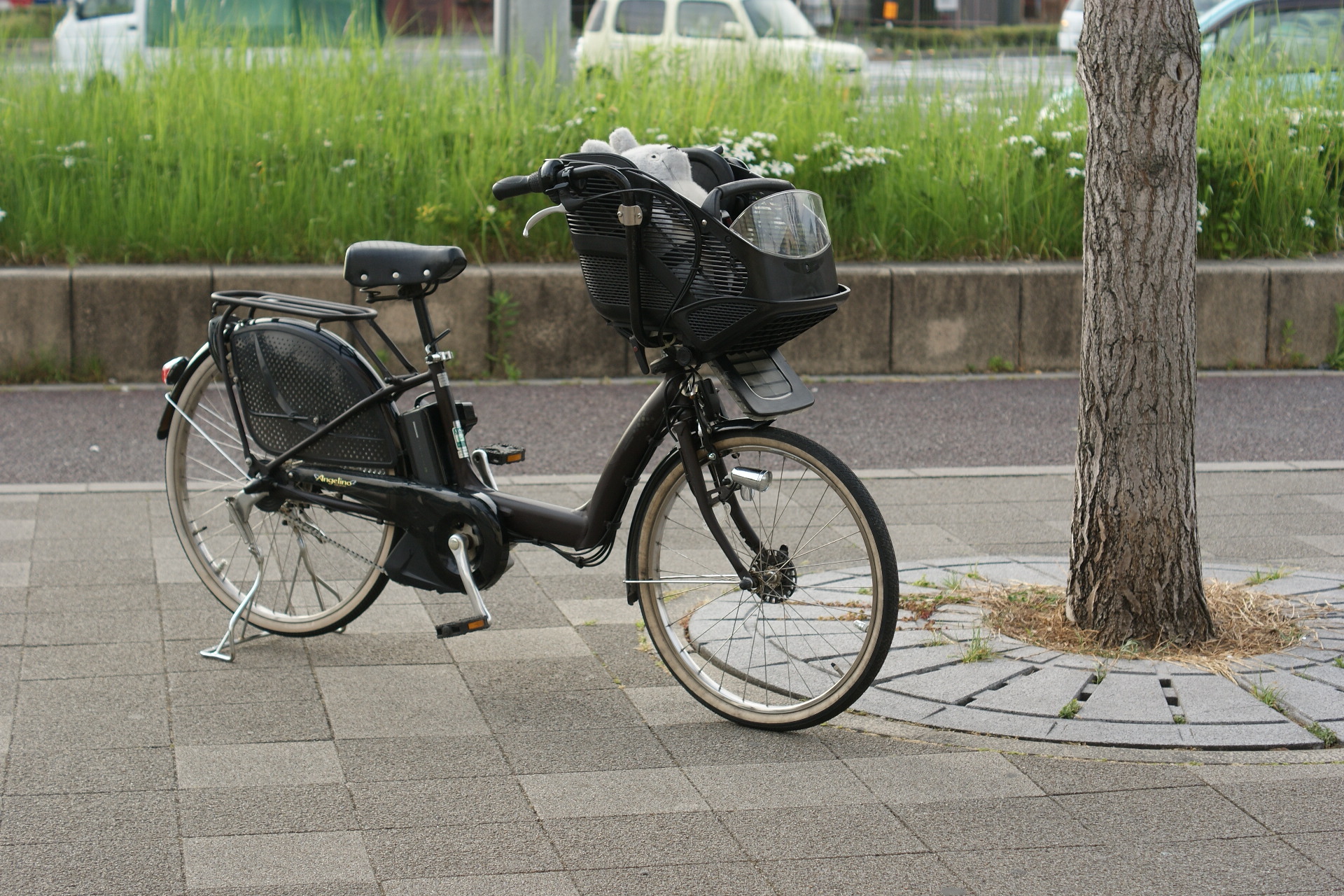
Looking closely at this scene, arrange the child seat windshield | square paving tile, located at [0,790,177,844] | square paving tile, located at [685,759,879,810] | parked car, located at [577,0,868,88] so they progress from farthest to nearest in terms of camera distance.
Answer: the child seat windshield < parked car, located at [577,0,868,88] < square paving tile, located at [685,759,879,810] < square paving tile, located at [0,790,177,844]

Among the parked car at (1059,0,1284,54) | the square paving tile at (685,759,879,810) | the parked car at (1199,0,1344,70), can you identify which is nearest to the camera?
the square paving tile at (685,759,879,810)

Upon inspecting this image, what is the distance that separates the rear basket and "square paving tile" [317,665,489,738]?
1053 millimetres

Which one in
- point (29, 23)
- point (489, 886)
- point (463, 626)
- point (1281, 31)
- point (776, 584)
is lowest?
point (489, 886)

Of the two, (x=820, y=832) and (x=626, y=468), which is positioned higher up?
(x=626, y=468)

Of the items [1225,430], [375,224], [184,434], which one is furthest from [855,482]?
[375,224]

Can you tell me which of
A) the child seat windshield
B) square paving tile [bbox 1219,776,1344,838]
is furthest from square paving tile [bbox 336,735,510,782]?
the child seat windshield

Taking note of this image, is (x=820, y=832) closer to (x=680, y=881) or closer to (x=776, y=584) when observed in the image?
(x=680, y=881)

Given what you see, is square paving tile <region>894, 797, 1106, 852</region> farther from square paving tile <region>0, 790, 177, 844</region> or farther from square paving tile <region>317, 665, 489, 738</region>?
square paving tile <region>0, 790, 177, 844</region>

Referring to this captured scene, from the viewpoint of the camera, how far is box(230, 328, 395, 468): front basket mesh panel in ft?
13.6

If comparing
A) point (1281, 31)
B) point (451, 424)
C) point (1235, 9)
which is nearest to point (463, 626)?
point (451, 424)

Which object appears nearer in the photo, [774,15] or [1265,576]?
[1265,576]

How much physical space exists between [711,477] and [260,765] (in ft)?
4.04

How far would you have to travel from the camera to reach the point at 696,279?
356 centimetres

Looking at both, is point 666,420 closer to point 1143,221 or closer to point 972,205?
point 1143,221
